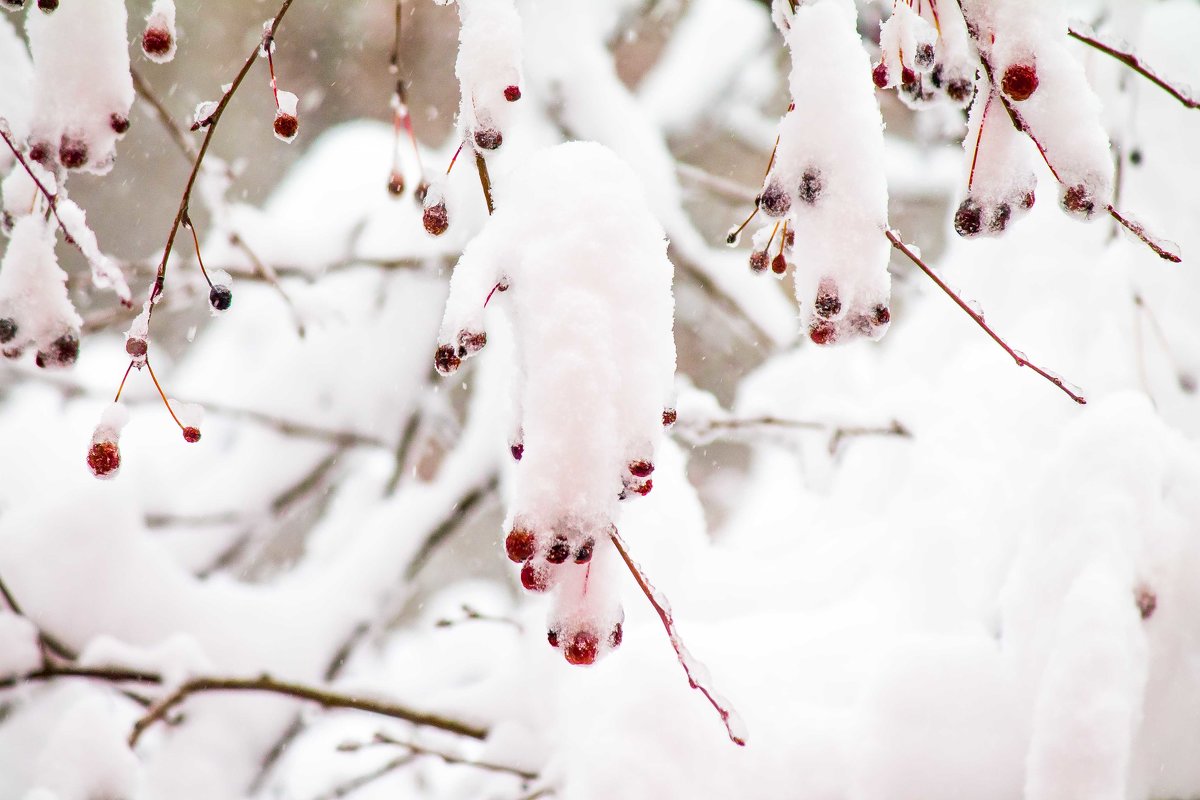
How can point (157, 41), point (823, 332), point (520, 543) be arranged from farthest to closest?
1. point (157, 41)
2. point (823, 332)
3. point (520, 543)

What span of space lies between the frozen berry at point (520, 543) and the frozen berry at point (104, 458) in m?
0.45

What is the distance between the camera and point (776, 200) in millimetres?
618

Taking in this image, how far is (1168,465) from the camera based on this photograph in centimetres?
119

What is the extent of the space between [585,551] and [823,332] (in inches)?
9.6

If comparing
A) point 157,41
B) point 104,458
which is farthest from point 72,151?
point 104,458

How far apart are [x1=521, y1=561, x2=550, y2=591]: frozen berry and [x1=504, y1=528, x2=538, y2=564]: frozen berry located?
3 centimetres

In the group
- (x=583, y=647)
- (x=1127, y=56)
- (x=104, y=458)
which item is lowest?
(x=583, y=647)

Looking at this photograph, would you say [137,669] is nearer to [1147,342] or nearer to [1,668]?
[1,668]

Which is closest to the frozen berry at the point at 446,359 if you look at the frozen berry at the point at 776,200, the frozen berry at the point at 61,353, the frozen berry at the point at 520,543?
the frozen berry at the point at 520,543

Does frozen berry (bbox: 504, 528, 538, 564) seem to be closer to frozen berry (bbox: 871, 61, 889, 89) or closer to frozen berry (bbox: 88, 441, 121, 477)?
frozen berry (bbox: 88, 441, 121, 477)

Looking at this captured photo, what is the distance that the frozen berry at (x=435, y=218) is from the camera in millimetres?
676

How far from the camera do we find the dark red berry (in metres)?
0.73

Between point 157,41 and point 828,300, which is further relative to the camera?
point 157,41

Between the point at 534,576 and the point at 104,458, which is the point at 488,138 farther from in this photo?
the point at 104,458
